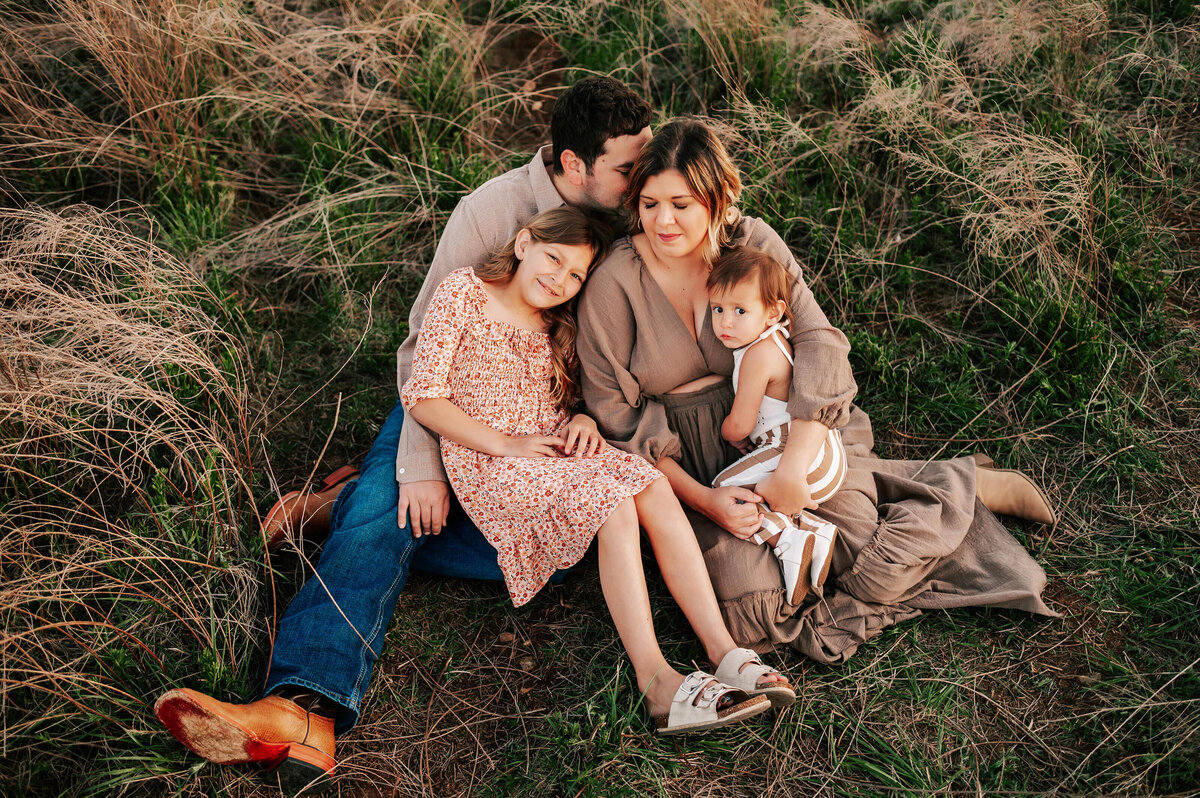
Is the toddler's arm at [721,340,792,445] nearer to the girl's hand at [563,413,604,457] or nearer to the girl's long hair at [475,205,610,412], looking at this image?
the girl's hand at [563,413,604,457]

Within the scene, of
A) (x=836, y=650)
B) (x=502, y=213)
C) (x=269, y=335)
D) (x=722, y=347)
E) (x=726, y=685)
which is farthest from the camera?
(x=269, y=335)

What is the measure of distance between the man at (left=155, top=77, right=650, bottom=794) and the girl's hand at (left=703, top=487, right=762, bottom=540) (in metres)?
0.76

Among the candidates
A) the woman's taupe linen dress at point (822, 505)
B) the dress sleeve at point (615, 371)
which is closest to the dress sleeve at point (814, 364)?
the woman's taupe linen dress at point (822, 505)

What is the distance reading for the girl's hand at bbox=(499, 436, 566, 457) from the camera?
2725 millimetres

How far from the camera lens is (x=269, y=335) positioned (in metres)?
3.64

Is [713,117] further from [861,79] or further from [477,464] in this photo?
[477,464]

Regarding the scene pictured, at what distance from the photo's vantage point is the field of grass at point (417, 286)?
2.40 m

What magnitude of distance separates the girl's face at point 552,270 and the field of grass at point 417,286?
76cm

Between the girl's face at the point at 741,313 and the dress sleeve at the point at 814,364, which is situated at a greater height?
the girl's face at the point at 741,313

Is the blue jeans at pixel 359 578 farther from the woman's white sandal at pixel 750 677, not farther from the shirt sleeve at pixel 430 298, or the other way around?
the woman's white sandal at pixel 750 677

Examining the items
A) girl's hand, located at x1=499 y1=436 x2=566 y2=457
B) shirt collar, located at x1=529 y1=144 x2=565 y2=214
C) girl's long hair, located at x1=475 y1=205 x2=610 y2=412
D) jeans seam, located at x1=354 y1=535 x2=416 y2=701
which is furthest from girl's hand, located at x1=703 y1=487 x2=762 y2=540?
shirt collar, located at x1=529 y1=144 x2=565 y2=214

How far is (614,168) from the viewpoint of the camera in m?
2.87

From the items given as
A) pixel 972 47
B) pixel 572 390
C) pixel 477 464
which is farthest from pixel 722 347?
pixel 972 47

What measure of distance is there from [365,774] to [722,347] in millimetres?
1697
